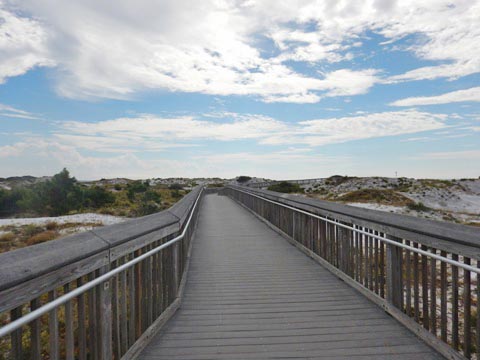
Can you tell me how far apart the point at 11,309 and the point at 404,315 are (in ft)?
12.8

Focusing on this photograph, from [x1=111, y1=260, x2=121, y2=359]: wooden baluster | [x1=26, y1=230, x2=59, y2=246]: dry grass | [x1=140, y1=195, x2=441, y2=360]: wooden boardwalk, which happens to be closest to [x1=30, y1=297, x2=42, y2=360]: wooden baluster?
[x1=111, y1=260, x2=121, y2=359]: wooden baluster

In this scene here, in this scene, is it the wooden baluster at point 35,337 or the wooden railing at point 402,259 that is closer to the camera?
the wooden baluster at point 35,337

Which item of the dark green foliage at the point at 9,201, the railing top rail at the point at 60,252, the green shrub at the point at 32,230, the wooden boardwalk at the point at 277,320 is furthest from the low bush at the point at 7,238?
the dark green foliage at the point at 9,201

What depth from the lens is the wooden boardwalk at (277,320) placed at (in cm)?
357

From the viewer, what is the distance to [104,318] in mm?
2912

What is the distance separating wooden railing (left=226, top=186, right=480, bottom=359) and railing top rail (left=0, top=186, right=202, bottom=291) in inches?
114

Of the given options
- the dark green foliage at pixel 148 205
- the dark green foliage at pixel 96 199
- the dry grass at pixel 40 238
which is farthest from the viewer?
the dark green foliage at pixel 96 199

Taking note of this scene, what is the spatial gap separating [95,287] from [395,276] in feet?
11.1

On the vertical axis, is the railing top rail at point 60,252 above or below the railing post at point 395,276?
above

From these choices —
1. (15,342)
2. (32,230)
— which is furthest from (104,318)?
(32,230)

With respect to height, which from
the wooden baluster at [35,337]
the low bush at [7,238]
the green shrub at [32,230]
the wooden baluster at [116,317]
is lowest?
the low bush at [7,238]

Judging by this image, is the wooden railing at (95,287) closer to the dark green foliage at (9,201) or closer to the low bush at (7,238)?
the low bush at (7,238)

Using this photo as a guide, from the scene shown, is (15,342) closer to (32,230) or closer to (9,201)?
(32,230)

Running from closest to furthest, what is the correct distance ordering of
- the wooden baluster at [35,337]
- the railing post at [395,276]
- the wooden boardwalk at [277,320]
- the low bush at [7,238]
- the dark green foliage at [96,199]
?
the wooden baluster at [35,337], the wooden boardwalk at [277,320], the railing post at [395,276], the low bush at [7,238], the dark green foliage at [96,199]
